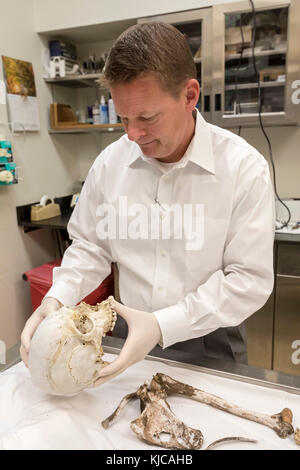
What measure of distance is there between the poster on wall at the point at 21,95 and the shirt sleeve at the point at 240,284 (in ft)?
6.32

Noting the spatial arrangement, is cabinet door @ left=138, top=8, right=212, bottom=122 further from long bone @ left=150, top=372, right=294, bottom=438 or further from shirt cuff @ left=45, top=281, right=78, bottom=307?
long bone @ left=150, top=372, right=294, bottom=438

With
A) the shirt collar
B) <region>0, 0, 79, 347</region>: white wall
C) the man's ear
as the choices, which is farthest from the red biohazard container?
the man's ear

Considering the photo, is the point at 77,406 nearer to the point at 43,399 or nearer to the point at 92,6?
the point at 43,399

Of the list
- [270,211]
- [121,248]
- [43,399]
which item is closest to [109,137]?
[121,248]

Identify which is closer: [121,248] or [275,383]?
[275,383]

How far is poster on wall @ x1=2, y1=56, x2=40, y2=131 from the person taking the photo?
2.42 meters

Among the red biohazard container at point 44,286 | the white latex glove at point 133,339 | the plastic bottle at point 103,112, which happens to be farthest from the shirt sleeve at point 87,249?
the plastic bottle at point 103,112

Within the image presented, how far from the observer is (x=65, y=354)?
843mm

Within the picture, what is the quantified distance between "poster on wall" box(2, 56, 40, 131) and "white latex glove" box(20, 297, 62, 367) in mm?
1758

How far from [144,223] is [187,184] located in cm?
19

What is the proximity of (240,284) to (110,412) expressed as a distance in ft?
1.57

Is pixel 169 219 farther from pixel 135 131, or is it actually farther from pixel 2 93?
pixel 2 93

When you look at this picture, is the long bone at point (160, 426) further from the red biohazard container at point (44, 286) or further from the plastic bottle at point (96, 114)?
the plastic bottle at point (96, 114)

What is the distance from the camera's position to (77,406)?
0.92 m
